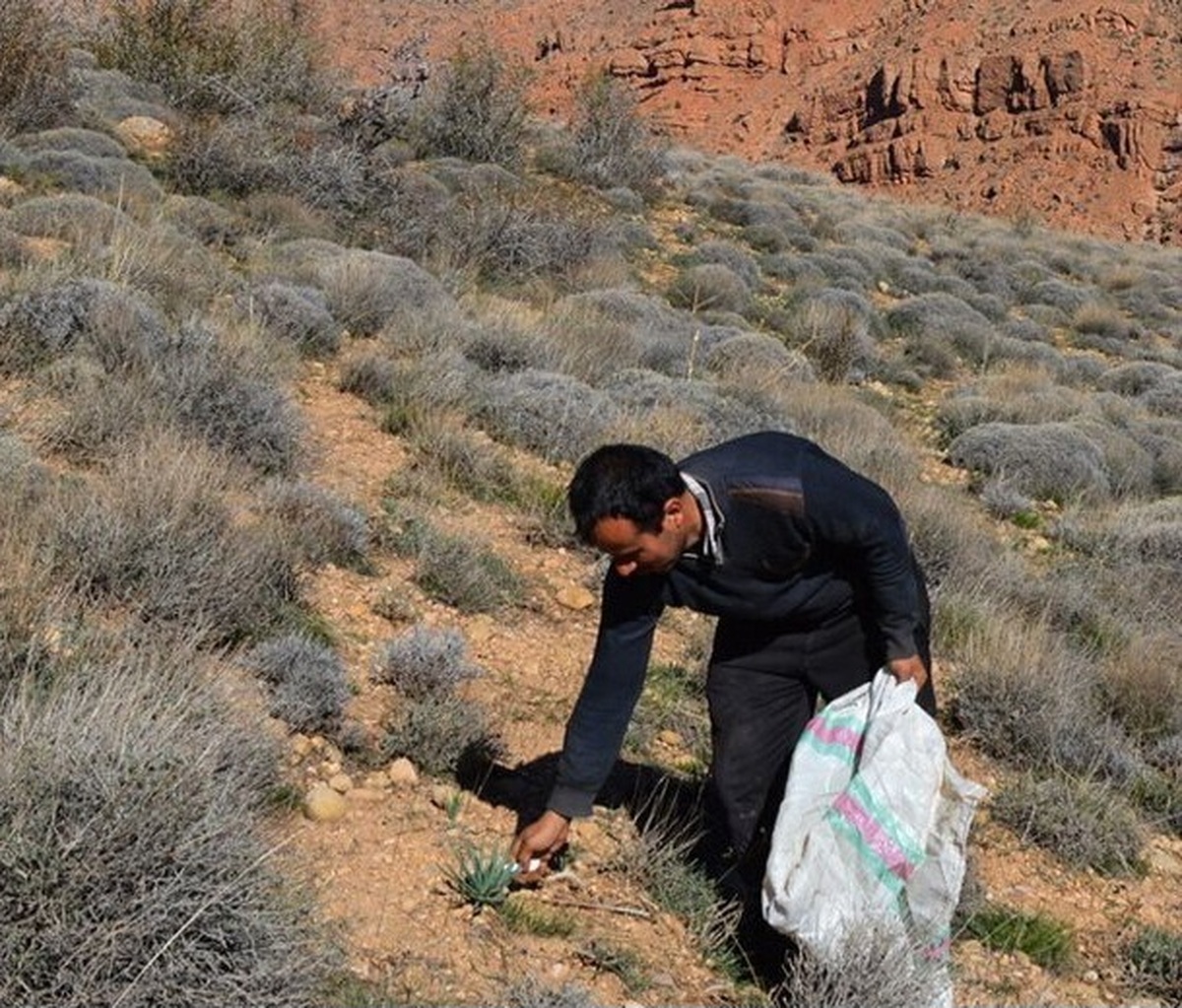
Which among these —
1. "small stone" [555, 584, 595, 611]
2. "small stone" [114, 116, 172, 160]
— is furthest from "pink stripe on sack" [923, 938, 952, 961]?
"small stone" [114, 116, 172, 160]

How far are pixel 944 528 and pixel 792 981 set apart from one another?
13.4 ft

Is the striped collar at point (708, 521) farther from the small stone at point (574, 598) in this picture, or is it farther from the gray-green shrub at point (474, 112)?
the gray-green shrub at point (474, 112)

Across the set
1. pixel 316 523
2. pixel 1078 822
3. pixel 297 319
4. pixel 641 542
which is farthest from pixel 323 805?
pixel 297 319

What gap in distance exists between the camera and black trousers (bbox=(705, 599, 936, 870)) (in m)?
3.26

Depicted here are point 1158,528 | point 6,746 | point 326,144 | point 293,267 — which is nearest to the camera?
point 6,746

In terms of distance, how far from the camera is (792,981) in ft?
9.66

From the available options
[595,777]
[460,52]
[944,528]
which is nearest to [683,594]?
[595,777]

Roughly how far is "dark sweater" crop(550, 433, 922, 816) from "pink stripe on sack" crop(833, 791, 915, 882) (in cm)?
44

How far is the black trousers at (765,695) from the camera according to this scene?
3.26 metres

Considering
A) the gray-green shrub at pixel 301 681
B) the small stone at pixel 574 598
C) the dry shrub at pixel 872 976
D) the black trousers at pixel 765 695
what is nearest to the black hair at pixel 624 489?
the black trousers at pixel 765 695

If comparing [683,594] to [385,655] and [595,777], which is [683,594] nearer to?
[595,777]

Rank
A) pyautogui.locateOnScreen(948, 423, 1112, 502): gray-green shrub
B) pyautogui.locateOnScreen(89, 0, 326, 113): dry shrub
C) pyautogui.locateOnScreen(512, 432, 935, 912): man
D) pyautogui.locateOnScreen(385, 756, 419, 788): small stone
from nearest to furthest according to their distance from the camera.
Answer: pyautogui.locateOnScreen(512, 432, 935, 912): man
pyautogui.locateOnScreen(385, 756, 419, 788): small stone
pyautogui.locateOnScreen(948, 423, 1112, 502): gray-green shrub
pyautogui.locateOnScreen(89, 0, 326, 113): dry shrub

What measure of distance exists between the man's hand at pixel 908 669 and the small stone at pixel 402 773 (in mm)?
1459

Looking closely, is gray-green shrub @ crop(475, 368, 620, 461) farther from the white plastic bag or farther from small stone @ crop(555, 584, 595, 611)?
the white plastic bag
